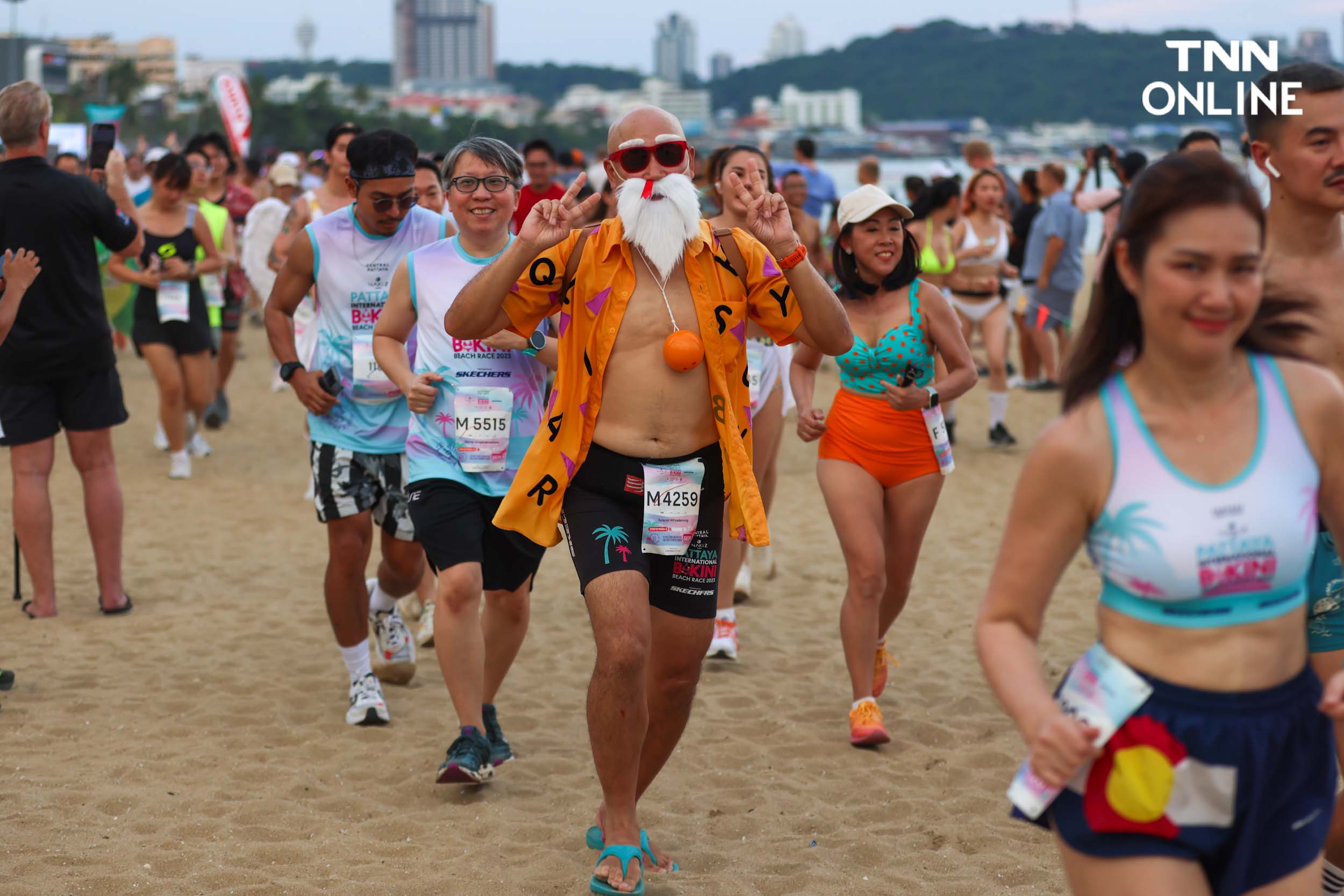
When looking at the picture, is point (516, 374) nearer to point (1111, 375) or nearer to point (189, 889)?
point (189, 889)

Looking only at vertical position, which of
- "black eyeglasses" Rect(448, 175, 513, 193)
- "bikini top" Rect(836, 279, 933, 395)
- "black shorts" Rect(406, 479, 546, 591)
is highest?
"black eyeglasses" Rect(448, 175, 513, 193)

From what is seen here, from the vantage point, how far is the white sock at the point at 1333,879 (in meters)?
3.28

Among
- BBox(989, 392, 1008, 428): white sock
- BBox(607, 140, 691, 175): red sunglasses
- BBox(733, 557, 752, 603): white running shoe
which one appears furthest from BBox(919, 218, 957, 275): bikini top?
BBox(607, 140, 691, 175): red sunglasses

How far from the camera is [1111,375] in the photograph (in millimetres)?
2510

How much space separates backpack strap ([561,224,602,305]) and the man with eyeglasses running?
5.00 ft

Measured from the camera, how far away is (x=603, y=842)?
4.43 m

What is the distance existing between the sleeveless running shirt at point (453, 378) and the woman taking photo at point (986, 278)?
7.18 m

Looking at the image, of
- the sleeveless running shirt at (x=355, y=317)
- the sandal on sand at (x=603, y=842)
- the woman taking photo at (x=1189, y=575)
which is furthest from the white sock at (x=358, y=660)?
the woman taking photo at (x=1189, y=575)

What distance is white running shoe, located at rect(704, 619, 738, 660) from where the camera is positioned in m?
6.68

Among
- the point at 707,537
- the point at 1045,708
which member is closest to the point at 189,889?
the point at 707,537

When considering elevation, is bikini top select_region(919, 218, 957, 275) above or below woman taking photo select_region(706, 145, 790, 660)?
above

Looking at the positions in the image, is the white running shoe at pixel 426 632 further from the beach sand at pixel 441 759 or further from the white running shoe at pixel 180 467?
the white running shoe at pixel 180 467

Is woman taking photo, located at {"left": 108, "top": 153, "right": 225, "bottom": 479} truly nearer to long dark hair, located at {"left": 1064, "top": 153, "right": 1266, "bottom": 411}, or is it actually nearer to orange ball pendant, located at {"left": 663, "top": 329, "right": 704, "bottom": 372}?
orange ball pendant, located at {"left": 663, "top": 329, "right": 704, "bottom": 372}

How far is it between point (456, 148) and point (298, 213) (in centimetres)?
430
